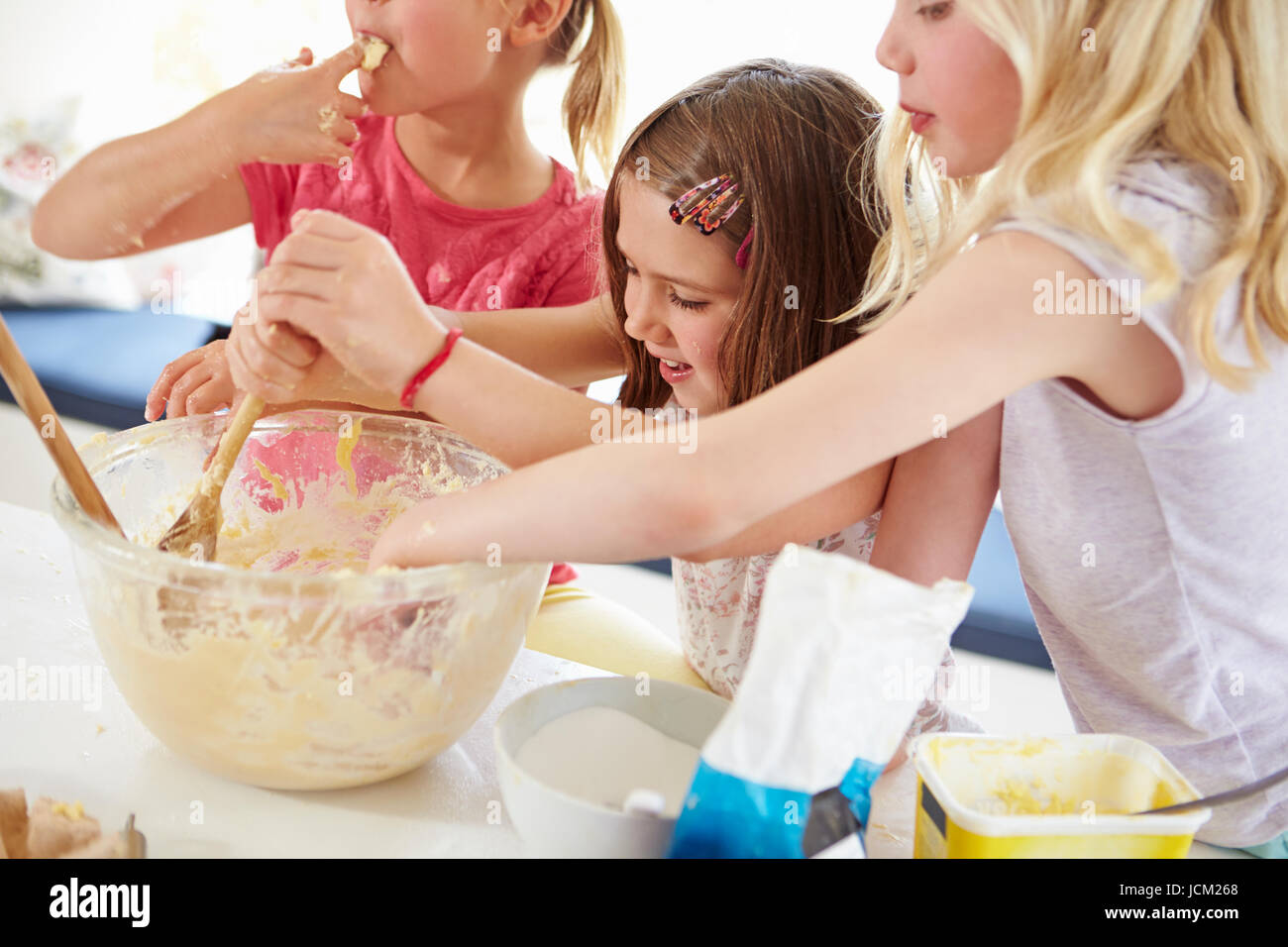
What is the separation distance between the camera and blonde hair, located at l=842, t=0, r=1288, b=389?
25.3 inches

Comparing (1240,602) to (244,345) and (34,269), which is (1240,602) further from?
(34,269)

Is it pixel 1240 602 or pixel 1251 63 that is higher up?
pixel 1251 63

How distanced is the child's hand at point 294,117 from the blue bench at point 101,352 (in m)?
1.40

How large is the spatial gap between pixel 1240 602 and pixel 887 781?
29 cm

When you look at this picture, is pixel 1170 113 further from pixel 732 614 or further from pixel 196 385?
pixel 196 385

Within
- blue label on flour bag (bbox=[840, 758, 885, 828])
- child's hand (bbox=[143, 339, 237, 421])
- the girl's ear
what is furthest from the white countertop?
the girl's ear

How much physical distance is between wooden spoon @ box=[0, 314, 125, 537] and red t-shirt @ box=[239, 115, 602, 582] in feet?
2.32

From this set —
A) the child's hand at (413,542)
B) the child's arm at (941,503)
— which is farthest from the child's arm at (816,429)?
the child's arm at (941,503)

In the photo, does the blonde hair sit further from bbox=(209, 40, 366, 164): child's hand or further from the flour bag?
bbox=(209, 40, 366, 164): child's hand

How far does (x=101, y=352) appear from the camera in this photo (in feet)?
8.05

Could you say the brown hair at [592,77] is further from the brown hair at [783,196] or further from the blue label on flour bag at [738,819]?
the blue label on flour bag at [738,819]

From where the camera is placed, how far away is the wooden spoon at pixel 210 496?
2.51ft
